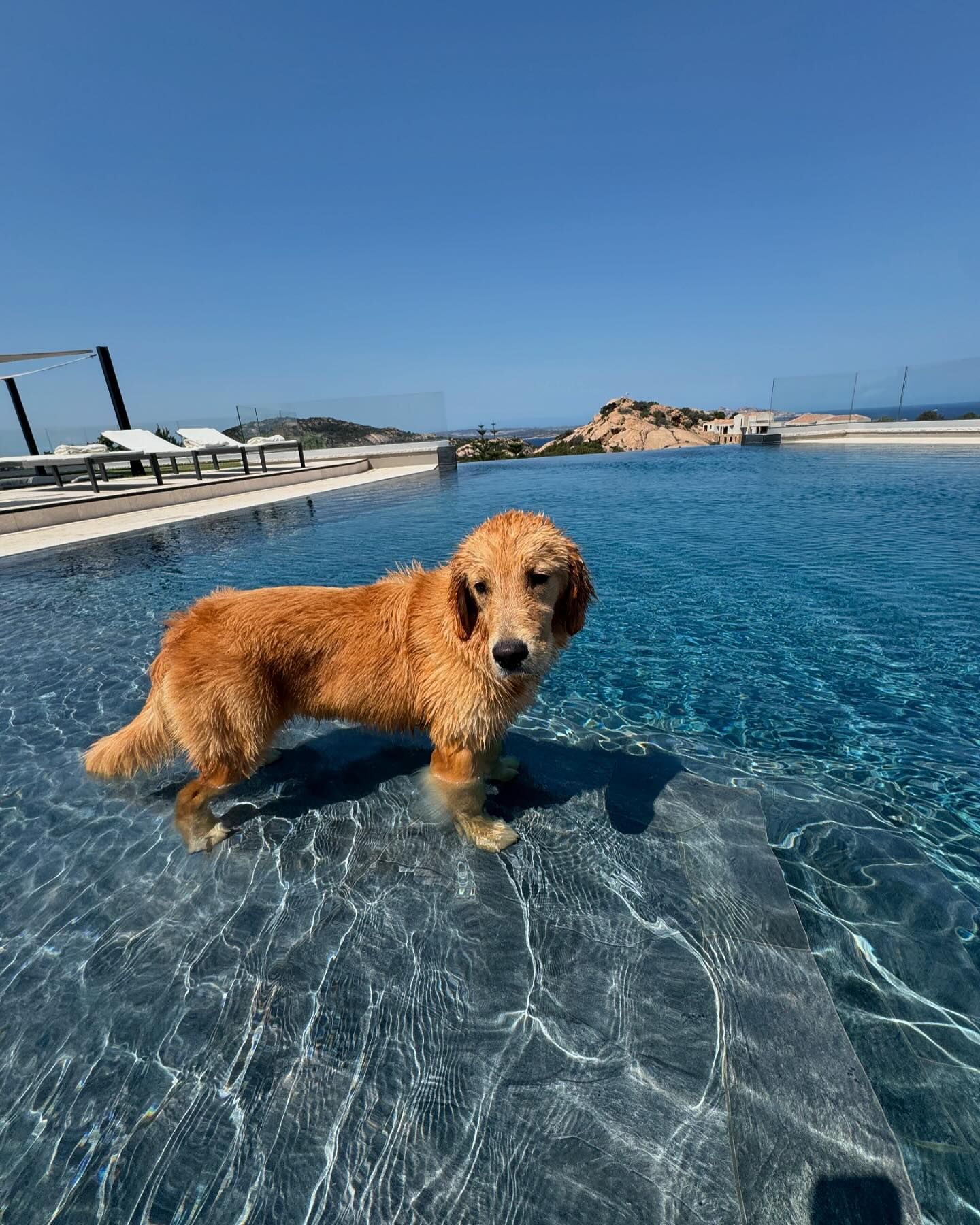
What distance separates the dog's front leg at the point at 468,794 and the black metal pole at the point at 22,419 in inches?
1678

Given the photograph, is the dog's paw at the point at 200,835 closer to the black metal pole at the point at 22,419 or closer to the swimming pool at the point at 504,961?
the swimming pool at the point at 504,961

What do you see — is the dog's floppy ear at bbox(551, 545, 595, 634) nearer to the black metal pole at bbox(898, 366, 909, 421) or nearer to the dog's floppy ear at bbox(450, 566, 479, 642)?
the dog's floppy ear at bbox(450, 566, 479, 642)

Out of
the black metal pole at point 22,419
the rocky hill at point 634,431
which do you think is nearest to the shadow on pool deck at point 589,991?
the black metal pole at point 22,419

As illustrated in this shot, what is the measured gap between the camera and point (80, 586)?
11.6 meters

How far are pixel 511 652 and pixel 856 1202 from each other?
2572mm

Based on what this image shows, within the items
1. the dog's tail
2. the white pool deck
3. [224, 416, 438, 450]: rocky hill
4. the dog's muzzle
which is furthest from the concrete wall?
the dog's tail

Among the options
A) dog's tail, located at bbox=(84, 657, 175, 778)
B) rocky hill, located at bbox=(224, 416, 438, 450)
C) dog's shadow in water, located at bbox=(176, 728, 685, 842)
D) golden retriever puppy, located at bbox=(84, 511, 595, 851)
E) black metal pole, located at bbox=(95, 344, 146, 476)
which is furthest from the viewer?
rocky hill, located at bbox=(224, 416, 438, 450)

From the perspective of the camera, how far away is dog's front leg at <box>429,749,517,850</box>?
3.78 m

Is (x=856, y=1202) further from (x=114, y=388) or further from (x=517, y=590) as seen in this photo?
(x=114, y=388)

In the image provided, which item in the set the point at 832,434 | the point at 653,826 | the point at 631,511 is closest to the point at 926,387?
the point at 832,434

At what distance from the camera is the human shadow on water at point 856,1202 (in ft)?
6.52

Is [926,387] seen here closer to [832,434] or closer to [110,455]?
[832,434]

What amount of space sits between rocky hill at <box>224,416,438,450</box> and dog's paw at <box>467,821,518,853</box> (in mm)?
48727

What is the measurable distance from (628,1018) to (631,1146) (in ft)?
1.75
